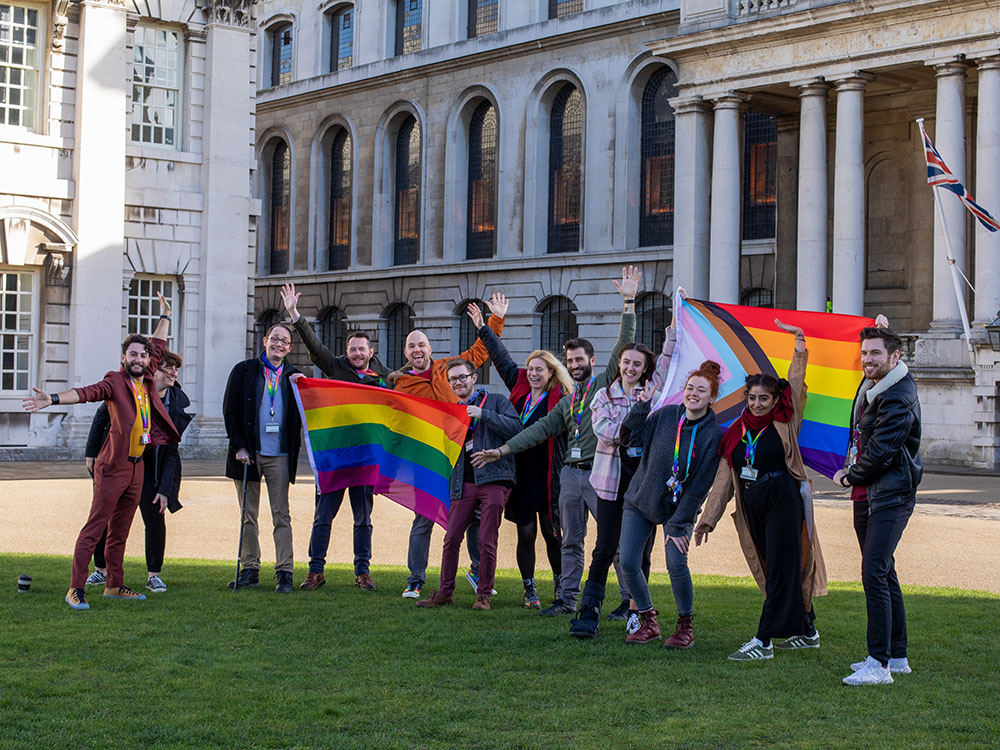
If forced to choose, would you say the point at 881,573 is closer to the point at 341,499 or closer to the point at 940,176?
the point at 341,499

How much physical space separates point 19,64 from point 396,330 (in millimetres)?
26144

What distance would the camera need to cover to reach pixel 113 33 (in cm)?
2719

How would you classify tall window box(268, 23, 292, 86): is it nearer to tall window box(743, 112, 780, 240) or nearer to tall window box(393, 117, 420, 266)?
tall window box(393, 117, 420, 266)

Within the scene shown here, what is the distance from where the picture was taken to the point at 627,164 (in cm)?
4253

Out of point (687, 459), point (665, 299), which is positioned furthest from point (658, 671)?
point (665, 299)

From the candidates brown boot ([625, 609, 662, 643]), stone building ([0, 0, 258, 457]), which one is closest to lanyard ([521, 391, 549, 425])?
brown boot ([625, 609, 662, 643])

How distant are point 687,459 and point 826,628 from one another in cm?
210

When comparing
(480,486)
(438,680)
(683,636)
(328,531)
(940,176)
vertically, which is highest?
(940,176)

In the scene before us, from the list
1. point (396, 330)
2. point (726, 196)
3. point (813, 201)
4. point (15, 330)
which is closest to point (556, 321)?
point (396, 330)

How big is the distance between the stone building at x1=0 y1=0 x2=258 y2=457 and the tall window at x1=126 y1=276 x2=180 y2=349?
1.3 inches

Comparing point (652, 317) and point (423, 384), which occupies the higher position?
point (652, 317)

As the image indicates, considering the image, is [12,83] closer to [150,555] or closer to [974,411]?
[150,555]

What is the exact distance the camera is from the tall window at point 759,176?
130 ft

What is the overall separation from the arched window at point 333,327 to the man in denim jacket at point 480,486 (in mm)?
42486
